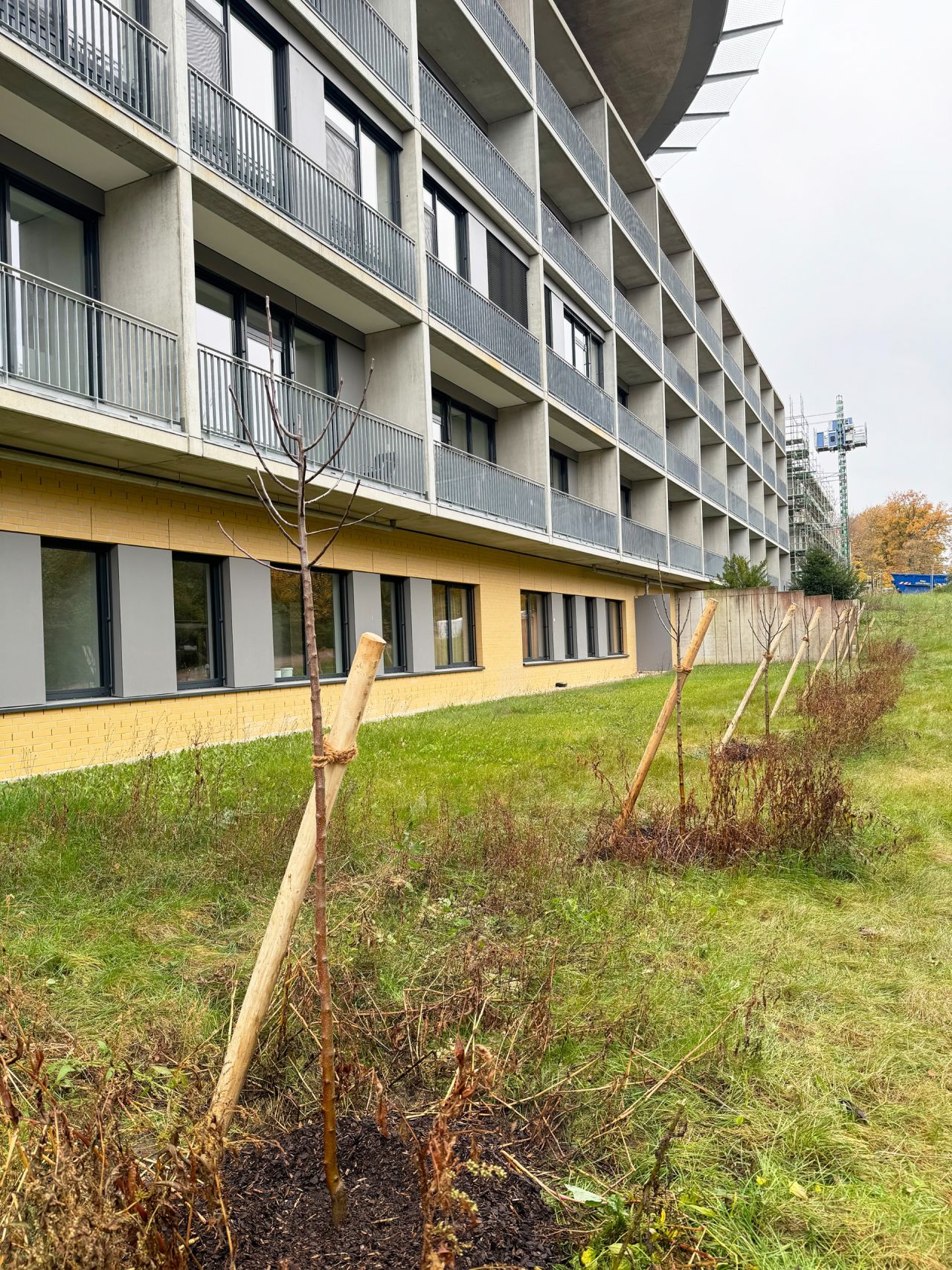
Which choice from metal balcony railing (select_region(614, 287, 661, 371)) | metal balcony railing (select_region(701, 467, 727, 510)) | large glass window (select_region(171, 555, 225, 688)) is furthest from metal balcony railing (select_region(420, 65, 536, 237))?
metal balcony railing (select_region(701, 467, 727, 510))

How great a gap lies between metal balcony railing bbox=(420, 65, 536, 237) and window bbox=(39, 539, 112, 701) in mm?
10730

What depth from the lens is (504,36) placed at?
18609 millimetres

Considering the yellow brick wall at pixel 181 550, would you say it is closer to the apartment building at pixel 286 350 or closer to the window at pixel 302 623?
Answer: the apartment building at pixel 286 350

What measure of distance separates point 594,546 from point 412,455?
9.14 metres

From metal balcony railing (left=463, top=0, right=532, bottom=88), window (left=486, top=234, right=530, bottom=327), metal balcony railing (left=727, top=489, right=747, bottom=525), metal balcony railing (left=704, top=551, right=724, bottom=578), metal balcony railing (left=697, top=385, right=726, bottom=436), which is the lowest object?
metal balcony railing (left=704, top=551, right=724, bottom=578)

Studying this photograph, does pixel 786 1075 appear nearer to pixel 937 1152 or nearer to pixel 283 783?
pixel 937 1152

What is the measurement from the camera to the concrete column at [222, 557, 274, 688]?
39.9ft

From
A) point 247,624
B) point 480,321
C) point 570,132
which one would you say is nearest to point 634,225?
point 570,132

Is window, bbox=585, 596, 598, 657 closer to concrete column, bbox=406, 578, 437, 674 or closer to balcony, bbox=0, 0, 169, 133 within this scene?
concrete column, bbox=406, 578, 437, 674

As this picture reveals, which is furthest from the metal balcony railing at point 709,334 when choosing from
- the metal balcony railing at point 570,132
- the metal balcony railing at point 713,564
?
the metal balcony railing at point 570,132

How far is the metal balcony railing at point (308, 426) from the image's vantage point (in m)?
11.0

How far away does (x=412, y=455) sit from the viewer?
49.2ft

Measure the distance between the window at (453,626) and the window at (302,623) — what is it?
304cm

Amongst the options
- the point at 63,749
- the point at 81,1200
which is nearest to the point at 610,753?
the point at 63,749
